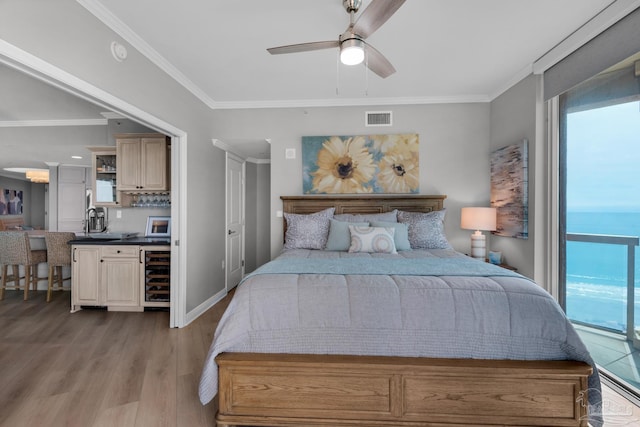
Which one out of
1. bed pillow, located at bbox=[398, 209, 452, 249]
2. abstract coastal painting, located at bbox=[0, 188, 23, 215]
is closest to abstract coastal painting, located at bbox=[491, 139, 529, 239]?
bed pillow, located at bbox=[398, 209, 452, 249]

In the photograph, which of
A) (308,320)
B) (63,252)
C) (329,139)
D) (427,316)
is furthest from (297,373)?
(63,252)

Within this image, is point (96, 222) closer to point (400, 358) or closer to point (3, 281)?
point (3, 281)

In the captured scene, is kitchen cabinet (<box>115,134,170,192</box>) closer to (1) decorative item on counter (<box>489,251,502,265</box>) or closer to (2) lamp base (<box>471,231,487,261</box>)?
(2) lamp base (<box>471,231,487,261</box>)

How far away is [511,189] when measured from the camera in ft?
10.1

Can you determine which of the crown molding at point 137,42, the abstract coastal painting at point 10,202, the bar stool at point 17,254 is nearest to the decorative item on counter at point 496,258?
the crown molding at point 137,42

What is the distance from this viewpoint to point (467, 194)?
3574 mm

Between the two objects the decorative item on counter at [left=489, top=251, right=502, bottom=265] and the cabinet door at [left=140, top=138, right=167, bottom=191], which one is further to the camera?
the cabinet door at [left=140, top=138, right=167, bottom=191]

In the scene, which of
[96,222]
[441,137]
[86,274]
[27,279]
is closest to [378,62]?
[441,137]

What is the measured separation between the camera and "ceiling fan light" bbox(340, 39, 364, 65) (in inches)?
67.8

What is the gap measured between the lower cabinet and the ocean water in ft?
13.9

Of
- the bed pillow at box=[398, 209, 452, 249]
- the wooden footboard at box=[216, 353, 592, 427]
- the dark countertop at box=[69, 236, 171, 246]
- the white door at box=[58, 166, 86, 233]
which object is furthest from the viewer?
the white door at box=[58, 166, 86, 233]

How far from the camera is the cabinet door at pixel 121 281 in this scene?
328 cm

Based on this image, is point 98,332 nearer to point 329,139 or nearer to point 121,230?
point 121,230

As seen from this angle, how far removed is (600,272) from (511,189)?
1.12 meters
